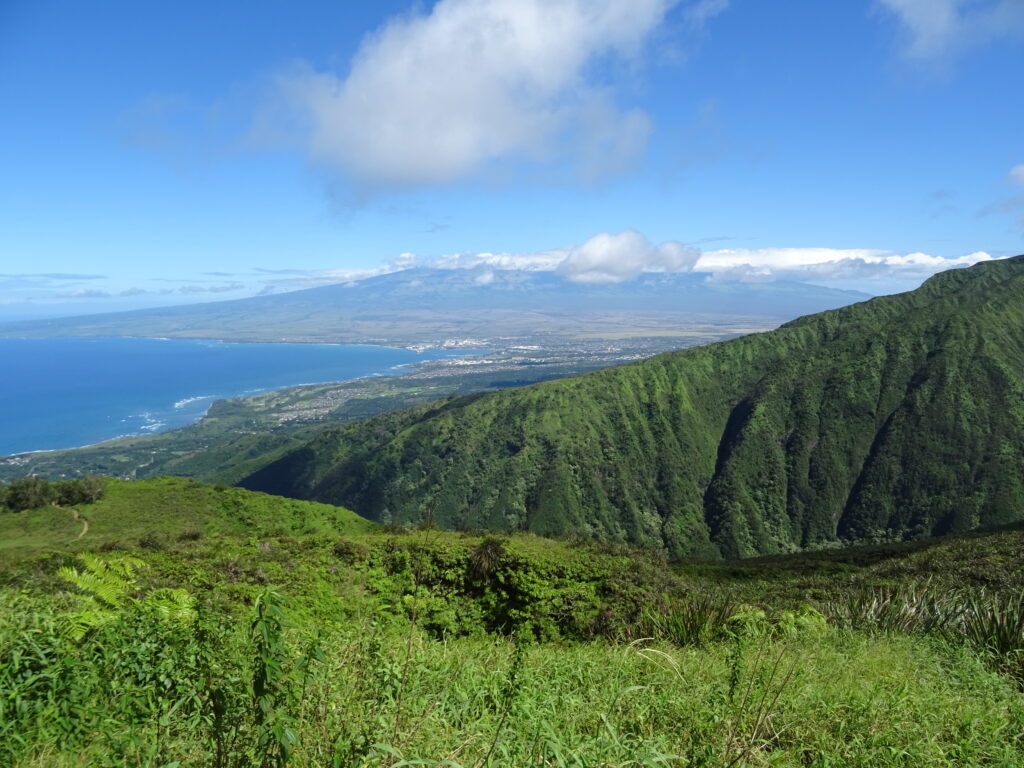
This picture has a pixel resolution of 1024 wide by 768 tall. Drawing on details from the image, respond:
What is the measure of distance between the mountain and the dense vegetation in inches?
2724

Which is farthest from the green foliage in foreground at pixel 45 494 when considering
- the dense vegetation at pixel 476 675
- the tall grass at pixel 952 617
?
the tall grass at pixel 952 617

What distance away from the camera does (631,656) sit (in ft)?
17.3

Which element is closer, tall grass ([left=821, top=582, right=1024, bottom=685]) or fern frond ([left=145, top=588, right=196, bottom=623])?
fern frond ([left=145, top=588, right=196, bottom=623])

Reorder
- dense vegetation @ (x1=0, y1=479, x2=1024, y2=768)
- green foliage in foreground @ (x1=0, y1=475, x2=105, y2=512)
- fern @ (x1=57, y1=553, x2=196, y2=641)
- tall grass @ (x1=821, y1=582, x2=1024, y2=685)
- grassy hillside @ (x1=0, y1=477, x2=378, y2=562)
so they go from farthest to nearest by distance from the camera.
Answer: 1. green foliage in foreground @ (x1=0, y1=475, x2=105, y2=512)
2. grassy hillside @ (x1=0, y1=477, x2=378, y2=562)
3. tall grass @ (x1=821, y1=582, x2=1024, y2=685)
4. fern @ (x1=57, y1=553, x2=196, y2=641)
5. dense vegetation @ (x1=0, y1=479, x2=1024, y2=768)

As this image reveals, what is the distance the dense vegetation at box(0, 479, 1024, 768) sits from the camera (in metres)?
2.77

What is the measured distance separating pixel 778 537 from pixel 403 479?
200ft

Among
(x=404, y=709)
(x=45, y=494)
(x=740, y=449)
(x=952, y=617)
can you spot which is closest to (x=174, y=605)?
(x=404, y=709)

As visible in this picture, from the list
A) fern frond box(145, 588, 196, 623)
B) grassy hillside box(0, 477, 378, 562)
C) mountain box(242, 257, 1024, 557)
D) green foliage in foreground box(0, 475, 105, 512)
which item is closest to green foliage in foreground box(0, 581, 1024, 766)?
fern frond box(145, 588, 196, 623)

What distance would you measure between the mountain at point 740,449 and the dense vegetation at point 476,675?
69.2m

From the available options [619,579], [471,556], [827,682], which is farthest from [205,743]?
[619,579]

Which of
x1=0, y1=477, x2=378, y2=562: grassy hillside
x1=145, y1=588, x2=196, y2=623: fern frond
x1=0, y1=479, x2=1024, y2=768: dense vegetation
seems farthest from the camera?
x1=0, y1=477, x2=378, y2=562: grassy hillside

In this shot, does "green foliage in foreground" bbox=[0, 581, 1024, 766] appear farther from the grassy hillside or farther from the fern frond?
the grassy hillside

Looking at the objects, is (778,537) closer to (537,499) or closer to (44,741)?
(537,499)

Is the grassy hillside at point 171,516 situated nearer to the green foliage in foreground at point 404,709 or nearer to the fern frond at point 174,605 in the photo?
the fern frond at point 174,605
